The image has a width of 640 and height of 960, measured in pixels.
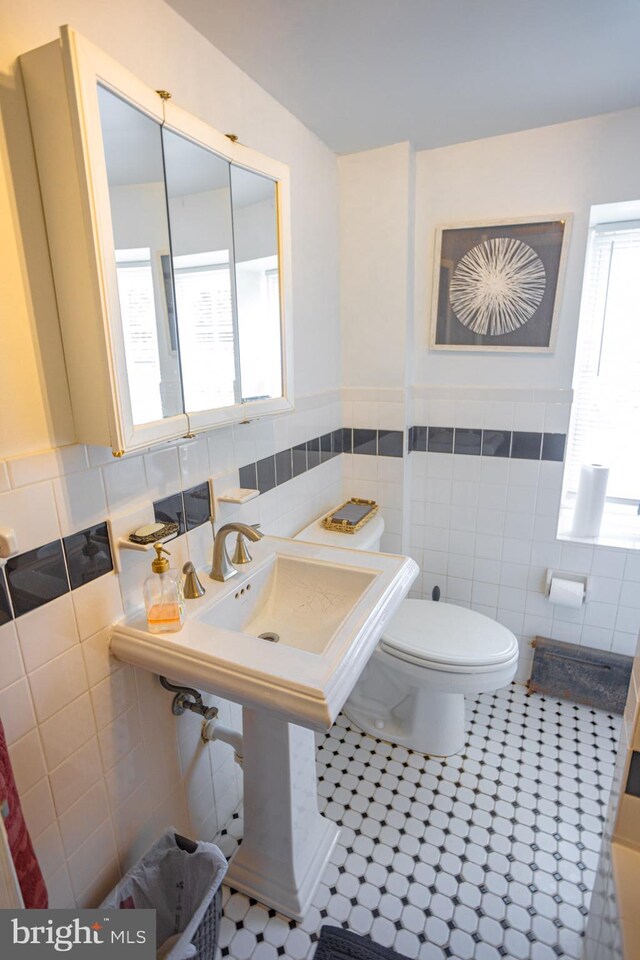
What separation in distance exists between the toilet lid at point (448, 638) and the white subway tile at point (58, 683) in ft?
3.31

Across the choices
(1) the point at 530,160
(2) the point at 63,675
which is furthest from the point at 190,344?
(1) the point at 530,160

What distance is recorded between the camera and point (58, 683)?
2.99 ft

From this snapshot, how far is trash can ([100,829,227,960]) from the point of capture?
3.39ft

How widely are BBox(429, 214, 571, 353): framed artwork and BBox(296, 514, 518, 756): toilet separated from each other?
2.79 feet

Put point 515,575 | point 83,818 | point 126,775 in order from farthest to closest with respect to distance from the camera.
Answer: point 515,575 < point 126,775 < point 83,818

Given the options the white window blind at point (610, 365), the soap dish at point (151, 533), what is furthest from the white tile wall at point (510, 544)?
the soap dish at point (151, 533)

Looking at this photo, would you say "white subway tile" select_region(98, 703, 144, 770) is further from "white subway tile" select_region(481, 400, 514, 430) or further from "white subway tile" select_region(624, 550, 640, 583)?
"white subway tile" select_region(624, 550, 640, 583)

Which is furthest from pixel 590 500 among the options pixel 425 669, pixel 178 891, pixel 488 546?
pixel 178 891

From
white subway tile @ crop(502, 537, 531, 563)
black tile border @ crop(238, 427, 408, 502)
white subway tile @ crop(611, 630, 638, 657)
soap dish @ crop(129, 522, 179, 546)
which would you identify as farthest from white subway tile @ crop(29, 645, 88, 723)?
white subway tile @ crop(611, 630, 638, 657)

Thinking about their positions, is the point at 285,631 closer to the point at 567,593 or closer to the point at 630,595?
the point at 567,593

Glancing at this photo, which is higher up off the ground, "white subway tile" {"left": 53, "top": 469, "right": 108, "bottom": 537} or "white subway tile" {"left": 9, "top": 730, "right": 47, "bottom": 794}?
"white subway tile" {"left": 53, "top": 469, "right": 108, "bottom": 537}

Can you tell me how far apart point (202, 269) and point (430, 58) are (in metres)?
0.84

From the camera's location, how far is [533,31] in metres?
1.15

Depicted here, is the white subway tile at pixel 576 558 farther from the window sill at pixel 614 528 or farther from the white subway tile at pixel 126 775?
the white subway tile at pixel 126 775
